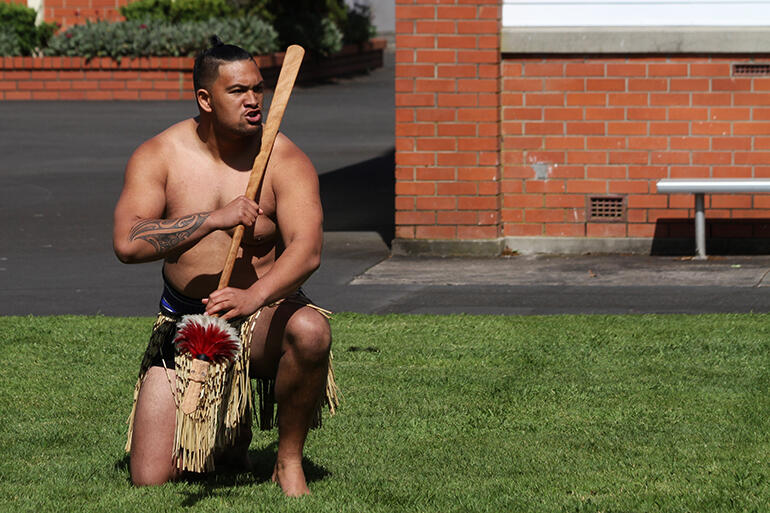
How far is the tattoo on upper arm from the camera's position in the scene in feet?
15.8

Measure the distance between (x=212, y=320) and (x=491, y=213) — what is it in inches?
267

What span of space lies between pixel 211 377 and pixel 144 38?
20.4 meters

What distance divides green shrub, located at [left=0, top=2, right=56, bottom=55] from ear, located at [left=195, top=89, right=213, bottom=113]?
71.3 feet

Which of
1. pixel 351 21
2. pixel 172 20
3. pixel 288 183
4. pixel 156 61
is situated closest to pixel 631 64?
pixel 288 183

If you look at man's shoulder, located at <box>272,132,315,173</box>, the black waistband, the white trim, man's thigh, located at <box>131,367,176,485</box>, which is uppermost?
the white trim

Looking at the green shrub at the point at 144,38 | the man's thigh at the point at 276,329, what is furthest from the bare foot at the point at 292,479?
the green shrub at the point at 144,38

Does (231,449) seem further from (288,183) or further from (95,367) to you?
(95,367)

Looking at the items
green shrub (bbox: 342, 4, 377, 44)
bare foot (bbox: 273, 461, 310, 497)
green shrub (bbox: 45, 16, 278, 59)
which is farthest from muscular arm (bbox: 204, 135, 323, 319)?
green shrub (bbox: 342, 4, 377, 44)

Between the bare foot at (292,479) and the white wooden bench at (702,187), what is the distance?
6.46 meters

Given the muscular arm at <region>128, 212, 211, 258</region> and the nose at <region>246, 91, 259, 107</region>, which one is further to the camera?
the nose at <region>246, 91, 259, 107</region>

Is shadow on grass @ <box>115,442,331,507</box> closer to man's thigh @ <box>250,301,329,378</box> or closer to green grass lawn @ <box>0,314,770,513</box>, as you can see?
green grass lawn @ <box>0,314,770,513</box>

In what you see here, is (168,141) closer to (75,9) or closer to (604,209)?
(604,209)

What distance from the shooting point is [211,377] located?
15.8 ft

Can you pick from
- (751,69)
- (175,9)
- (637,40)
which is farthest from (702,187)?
(175,9)
